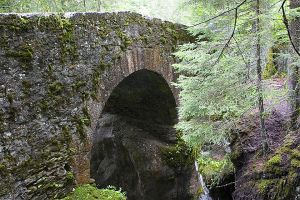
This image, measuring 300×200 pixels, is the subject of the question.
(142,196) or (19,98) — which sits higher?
(19,98)

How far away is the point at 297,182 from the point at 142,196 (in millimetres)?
4756

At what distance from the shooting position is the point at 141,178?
348 inches

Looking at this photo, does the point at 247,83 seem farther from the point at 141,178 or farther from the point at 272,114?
the point at 141,178

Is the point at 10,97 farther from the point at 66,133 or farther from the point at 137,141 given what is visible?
the point at 137,141

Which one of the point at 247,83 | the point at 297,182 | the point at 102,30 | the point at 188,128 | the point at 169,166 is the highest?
the point at 102,30

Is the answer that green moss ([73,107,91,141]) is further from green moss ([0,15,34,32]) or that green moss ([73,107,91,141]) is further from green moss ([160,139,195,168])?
green moss ([160,139,195,168])

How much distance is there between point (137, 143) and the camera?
9.02m

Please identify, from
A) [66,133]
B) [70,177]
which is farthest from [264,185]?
[66,133]

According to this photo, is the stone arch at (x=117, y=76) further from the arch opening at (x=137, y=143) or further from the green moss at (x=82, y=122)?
the arch opening at (x=137, y=143)

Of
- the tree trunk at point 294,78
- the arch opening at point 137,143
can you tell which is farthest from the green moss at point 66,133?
the tree trunk at point 294,78

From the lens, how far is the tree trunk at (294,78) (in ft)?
19.2

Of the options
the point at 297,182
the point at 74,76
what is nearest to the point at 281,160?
the point at 297,182

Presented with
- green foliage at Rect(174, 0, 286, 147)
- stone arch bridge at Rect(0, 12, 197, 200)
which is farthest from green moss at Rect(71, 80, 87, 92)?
green foliage at Rect(174, 0, 286, 147)

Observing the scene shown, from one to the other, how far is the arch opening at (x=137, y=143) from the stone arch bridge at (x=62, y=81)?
13.9 inches
